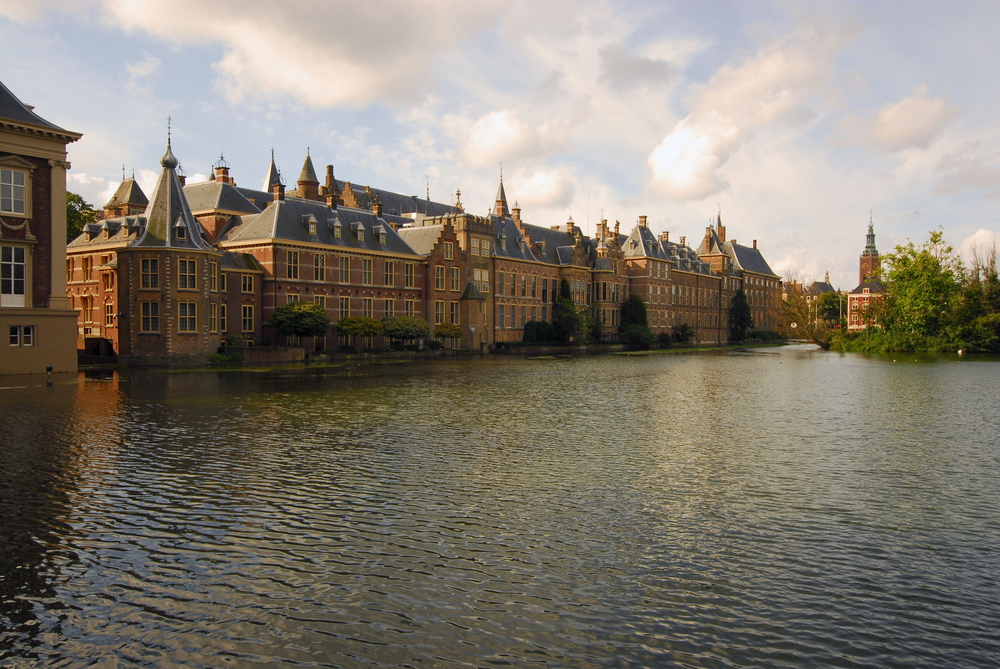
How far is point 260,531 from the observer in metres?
11.5

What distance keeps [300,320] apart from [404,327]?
11088 millimetres

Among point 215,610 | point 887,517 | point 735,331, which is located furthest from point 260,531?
point 735,331

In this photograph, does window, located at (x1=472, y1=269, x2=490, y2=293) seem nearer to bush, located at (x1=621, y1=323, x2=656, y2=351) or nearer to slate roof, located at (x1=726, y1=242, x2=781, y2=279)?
bush, located at (x1=621, y1=323, x2=656, y2=351)

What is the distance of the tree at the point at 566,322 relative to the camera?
82.3 metres

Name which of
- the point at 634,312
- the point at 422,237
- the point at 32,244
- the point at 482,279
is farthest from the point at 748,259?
the point at 32,244

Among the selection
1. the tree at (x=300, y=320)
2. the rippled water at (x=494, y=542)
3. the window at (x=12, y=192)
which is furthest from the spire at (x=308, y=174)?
the rippled water at (x=494, y=542)

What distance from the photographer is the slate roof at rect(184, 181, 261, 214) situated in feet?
196

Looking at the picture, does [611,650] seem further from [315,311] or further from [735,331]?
[735,331]

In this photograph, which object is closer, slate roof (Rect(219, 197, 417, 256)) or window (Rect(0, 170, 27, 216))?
window (Rect(0, 170, 27, 216))

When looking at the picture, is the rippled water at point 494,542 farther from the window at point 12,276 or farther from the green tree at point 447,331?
the green tree at point 447,331

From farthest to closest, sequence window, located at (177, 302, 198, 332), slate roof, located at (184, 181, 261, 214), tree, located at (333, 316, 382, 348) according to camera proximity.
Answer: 1. slate roof, located at (184, 181, 261, 214)
2. tree, located at (333, 316, 382, 348)
3. window, located at (177, 302, 198, 332)

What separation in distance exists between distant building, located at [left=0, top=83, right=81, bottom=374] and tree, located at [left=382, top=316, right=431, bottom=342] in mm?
26742

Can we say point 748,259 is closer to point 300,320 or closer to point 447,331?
point 447,331

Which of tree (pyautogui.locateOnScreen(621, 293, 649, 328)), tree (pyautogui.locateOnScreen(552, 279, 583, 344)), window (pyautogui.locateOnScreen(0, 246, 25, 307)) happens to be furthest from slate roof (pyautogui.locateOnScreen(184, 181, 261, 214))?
tree (pyautogui.locateOnScreen(621, 293, 649, 328))
